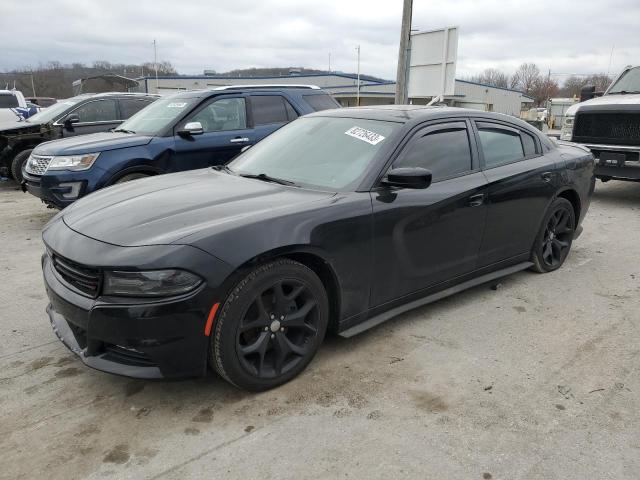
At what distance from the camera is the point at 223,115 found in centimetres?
695

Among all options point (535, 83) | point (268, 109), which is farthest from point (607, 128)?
point (535, 83)

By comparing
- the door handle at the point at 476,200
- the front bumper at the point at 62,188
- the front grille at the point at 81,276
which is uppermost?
the door handle at the point at 476,200

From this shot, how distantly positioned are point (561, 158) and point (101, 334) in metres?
4.24

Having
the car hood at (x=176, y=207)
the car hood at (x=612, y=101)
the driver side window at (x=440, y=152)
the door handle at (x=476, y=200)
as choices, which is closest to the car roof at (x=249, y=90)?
the car hood at (x=176, y=207)

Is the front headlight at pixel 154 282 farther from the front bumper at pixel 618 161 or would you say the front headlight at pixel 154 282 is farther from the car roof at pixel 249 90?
the front bumper at pixel 618 161

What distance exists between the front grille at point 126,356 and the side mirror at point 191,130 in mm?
4118

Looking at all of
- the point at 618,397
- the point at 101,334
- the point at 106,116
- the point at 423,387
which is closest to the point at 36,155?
the point at 106,116

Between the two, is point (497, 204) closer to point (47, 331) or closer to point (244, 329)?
point (244, 329)

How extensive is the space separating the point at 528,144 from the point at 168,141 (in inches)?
166

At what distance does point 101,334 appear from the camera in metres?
2.53

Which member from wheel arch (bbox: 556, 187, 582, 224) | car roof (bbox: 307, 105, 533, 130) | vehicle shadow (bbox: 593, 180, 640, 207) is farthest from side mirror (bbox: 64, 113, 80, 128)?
vehicle shadow (bbox: 593, 180, 640, 207)

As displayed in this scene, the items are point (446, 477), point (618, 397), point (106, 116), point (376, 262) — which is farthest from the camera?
point (106, 116)

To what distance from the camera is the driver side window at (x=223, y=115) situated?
6.80 meters

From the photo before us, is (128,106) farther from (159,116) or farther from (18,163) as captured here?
(159,116)
